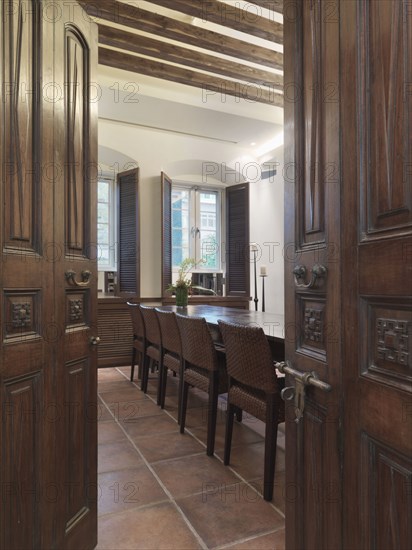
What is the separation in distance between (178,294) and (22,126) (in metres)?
3.46

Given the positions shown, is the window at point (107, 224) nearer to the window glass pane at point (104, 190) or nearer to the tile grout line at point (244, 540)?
the window glass pane at point (104, 190)

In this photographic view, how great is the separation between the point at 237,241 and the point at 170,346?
3467 mm

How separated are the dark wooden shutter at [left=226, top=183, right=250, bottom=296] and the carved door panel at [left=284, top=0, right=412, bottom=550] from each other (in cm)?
510

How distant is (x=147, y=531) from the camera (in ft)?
5.46

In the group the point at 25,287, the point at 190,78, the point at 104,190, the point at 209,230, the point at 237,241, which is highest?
the point at 190,78

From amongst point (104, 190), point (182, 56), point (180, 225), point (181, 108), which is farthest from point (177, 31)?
point (180, 225)

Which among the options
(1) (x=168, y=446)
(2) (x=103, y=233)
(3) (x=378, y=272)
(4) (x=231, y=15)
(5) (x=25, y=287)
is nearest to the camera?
(3) (x=378, y=272)

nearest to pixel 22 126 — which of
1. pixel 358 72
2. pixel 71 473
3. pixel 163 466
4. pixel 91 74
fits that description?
pixel 91 74

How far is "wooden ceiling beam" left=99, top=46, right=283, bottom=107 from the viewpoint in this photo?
13.4ft

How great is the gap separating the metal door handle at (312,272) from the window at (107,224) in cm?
527

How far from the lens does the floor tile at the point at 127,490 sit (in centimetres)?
188

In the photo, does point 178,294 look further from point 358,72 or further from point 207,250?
point 358,72

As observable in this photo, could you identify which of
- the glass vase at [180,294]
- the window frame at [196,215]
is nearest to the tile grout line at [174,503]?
the glass vase at [180,294]

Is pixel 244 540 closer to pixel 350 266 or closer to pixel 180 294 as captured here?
pixel 350 266
